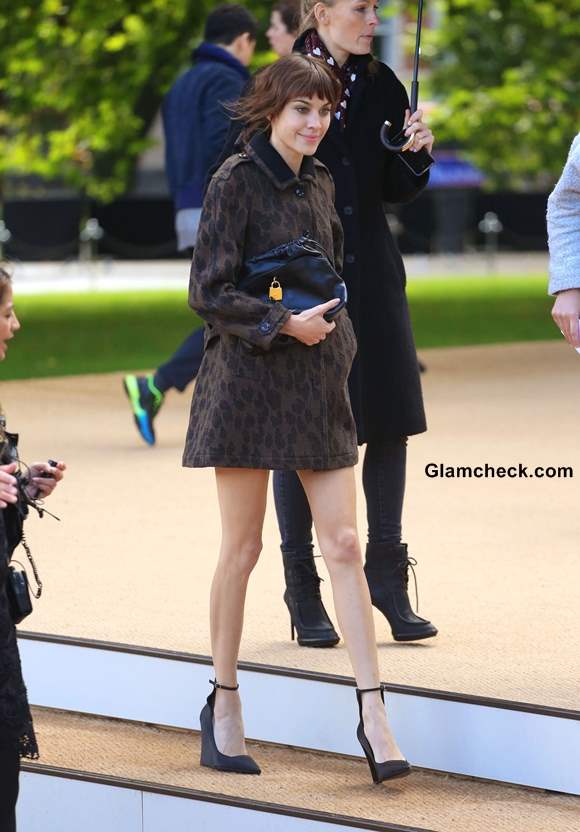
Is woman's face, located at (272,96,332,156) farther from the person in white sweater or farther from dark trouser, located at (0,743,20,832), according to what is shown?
dark trouser, located at (0,743,20,832)

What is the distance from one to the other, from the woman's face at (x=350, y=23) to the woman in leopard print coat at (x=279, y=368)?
533 millimetres

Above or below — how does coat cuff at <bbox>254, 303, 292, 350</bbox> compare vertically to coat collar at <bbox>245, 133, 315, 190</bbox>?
below

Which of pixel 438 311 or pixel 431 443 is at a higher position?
pixel 431 443

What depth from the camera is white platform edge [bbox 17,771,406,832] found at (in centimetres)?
412

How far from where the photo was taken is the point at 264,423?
4.36 metres

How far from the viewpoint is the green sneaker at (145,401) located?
30.1ft

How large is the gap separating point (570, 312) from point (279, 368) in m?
0.73

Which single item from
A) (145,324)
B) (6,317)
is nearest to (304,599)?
(6,317)

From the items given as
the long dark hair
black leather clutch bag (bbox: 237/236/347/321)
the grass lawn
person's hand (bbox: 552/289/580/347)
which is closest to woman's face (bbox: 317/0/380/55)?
black leather clutch bag (bbox: 237/236/347/321)

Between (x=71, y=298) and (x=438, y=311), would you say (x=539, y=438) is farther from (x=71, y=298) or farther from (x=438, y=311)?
(x=71, y=298)

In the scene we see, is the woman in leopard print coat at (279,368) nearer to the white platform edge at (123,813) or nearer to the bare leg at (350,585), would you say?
the bare leg at (350,585)

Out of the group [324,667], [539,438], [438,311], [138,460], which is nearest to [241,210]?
[324,667]

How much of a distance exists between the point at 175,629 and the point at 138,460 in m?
3.47

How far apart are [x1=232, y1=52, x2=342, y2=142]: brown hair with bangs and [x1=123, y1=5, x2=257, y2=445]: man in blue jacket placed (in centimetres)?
452
